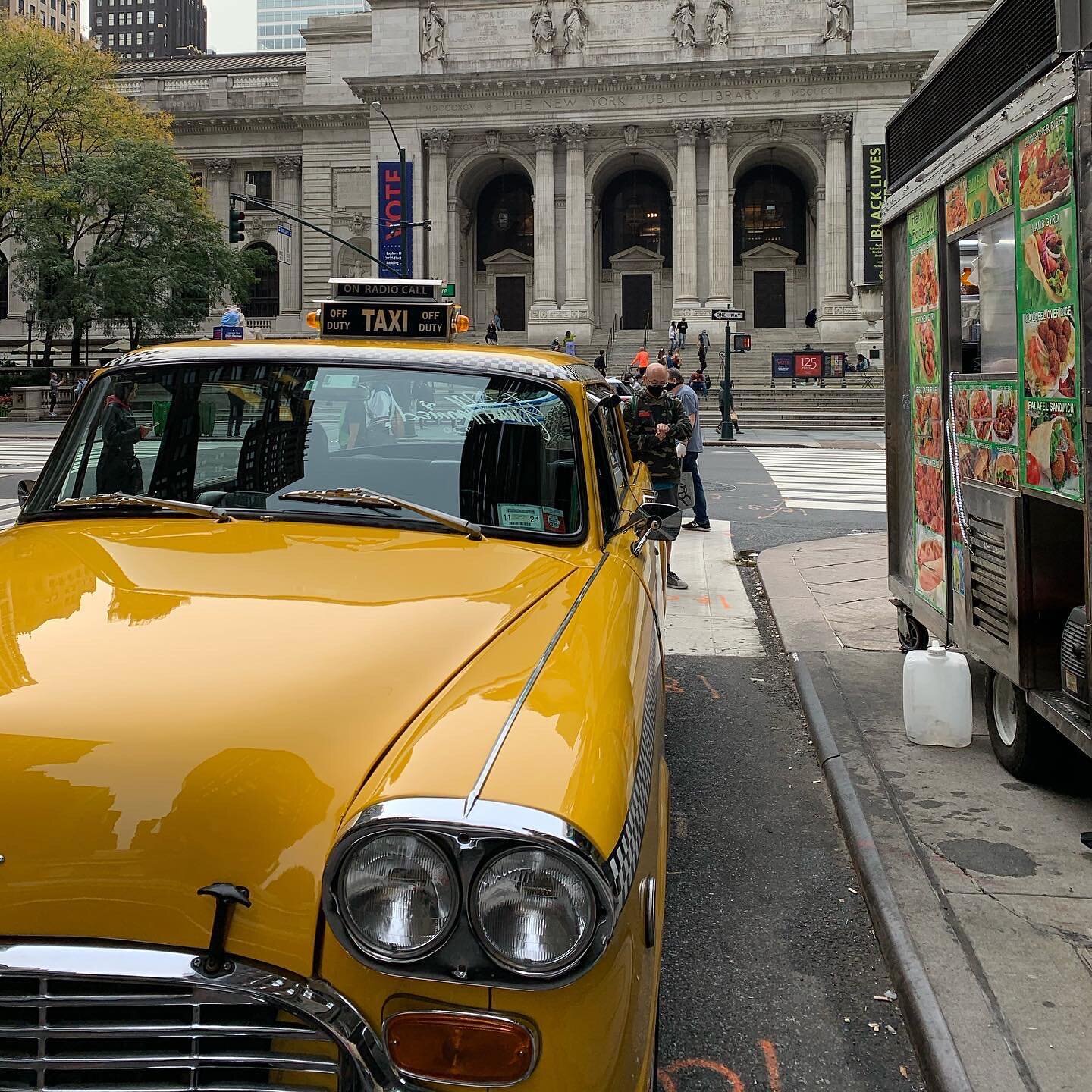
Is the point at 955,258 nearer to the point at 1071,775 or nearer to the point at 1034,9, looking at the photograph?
the point at 1034,9

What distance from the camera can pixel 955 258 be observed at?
5484mm

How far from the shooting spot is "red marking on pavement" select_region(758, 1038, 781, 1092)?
288 centimetres

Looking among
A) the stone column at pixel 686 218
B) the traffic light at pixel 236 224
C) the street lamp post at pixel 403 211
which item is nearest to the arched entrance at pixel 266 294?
the street lamp post at pixel 403 211

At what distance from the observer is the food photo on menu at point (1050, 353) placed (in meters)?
3.88

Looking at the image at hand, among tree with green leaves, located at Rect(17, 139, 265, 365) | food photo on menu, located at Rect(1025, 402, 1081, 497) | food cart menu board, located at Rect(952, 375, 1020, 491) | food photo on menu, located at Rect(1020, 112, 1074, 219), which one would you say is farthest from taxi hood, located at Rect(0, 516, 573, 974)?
tree with green leaves, located at Rect(17, 139, 265, 365)

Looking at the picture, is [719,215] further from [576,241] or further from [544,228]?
[544,228]

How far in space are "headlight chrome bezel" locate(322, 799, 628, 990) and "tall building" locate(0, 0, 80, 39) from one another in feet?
413

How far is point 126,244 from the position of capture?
4316 cm

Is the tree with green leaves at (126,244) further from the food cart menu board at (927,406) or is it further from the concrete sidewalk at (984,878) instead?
the concrete sidewalk at (984,878)

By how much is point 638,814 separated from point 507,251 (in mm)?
61678

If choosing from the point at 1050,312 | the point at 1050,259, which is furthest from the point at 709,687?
the point at 1050,259

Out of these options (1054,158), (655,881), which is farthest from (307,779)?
(1054,158)

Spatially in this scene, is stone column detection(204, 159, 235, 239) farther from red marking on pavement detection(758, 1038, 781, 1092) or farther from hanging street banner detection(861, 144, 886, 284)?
red marking on pavement detection(758, 1038, 781, 1092)

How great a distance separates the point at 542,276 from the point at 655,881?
55.5 m
